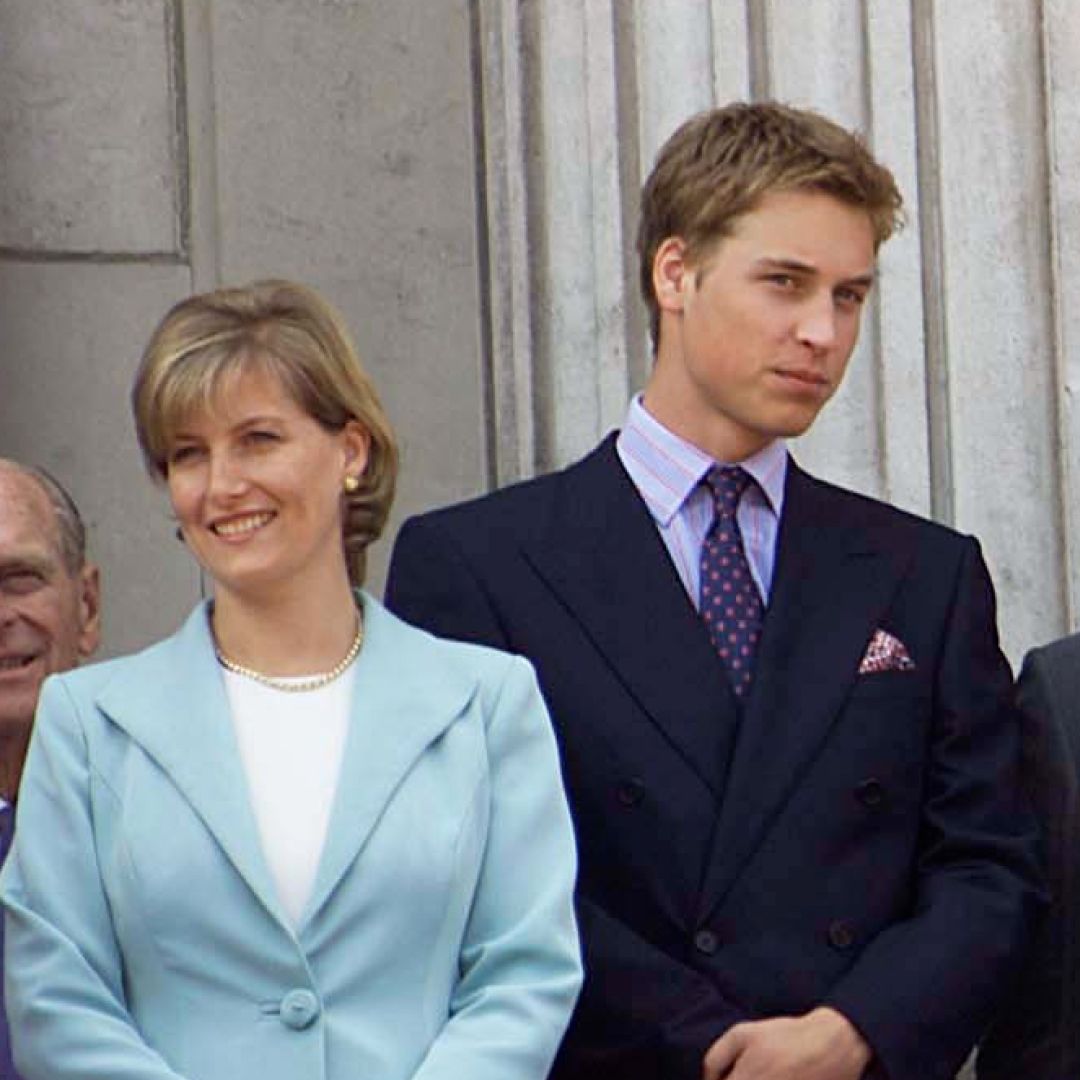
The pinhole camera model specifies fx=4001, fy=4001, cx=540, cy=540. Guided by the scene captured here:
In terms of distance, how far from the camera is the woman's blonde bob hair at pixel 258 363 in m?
4.50

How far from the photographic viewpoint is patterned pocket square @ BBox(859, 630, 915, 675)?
4.91 metres

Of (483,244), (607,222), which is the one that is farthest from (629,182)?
(483,244)

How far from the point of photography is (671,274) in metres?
5.09

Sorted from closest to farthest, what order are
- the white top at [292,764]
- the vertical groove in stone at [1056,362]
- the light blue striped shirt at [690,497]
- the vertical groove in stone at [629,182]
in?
the white top at [292,764], the light blue striped shirt at [690,497], the vertical groove in stone at [1056,362], the vertical groove in stone at [629,182]

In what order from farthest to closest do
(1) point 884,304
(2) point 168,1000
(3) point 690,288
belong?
(1) point 884,304 < (3) point 690,288 < (2) point 168,1000

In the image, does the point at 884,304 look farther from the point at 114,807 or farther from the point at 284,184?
the point at 114,807

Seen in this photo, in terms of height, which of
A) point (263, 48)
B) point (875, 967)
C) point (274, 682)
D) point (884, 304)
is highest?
point (263, 48)

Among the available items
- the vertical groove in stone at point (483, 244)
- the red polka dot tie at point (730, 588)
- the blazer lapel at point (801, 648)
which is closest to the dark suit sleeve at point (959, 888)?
the blazer lapel at point (801, 648)

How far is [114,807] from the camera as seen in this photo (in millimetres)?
4430

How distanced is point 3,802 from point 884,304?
174 centimetres

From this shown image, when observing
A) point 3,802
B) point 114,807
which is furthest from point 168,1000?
point 3,802

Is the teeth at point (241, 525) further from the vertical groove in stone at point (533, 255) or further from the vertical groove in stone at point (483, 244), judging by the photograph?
the vertical groove in stone at point (483, 244)

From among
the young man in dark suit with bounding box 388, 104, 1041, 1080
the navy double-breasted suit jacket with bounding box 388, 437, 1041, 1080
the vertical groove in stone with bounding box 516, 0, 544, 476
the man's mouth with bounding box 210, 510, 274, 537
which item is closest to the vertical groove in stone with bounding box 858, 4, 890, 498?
the vertical groove in stone with bounding box 516, 0, 544, 476

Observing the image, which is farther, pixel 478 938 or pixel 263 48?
pixel 263 48
